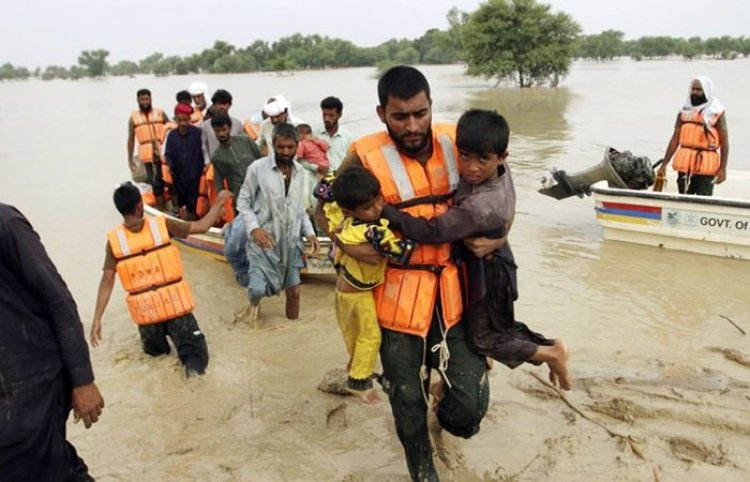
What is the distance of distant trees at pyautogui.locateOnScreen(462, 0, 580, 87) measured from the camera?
3322cm

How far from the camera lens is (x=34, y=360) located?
7.24ft

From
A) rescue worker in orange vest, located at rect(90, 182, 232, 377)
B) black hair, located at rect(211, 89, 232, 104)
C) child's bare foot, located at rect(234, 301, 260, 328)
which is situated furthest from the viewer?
black hair, located at rect(211, 89, 232, 104)

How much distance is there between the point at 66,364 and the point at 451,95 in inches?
1274

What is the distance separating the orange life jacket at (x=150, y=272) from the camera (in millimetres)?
4186

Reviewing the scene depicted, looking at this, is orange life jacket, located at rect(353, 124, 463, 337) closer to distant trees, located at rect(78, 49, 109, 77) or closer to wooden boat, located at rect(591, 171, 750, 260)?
wooden boat, located at rect(591, 171, 750, 260)

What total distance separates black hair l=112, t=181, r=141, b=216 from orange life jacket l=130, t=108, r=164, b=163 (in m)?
5.03

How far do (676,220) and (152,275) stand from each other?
5596 mm

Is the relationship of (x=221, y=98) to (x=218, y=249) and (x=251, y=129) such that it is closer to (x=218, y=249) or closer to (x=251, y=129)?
(x=251, y=129)

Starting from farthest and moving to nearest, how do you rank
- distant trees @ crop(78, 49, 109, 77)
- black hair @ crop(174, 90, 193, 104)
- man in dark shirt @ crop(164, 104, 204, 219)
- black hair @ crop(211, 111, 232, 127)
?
distant trees @ crop(78, 49, 109, 77) < black hair @ crop(174, 90, 193, 104) < man in dark shirt @ crop(164, 104, 204, 219) < black hair @ crop(211, 111, 232, 127)

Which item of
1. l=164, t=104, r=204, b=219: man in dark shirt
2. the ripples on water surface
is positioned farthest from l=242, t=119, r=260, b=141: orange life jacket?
the ripples on water surface

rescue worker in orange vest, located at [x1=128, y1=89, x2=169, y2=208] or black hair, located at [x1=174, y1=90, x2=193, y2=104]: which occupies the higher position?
black hair, located at [x1=174, y1=90, x2=193, y2=104]

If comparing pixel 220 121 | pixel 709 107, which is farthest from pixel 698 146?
pixel 220 121

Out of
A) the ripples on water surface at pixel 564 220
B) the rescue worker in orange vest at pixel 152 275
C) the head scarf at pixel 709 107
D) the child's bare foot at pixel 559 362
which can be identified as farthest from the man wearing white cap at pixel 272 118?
the head scarf at pixel 709 107

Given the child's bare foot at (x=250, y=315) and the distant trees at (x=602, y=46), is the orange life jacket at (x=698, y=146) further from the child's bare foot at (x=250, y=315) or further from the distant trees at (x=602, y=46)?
the distant trees at (x=602, y=46)
